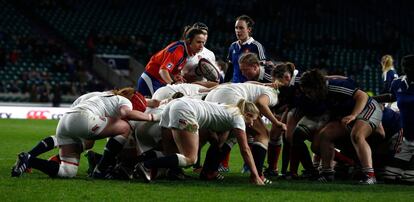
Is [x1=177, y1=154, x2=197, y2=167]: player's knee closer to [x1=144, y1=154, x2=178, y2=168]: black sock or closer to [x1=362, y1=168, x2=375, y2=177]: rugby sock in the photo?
[x1=144, y1=154, x2=178, y2=168]: black sock

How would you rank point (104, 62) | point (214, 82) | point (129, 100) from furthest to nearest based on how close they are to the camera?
1. point (104, 62)
2. point (214, 82)
3. point (129, 100)

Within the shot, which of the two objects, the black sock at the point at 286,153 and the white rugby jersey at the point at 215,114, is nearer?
the white rugby jersey at the point at 215,114

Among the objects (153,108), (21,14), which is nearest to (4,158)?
(153,108)

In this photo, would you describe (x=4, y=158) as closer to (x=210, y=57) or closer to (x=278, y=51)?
(x=210, y=57)

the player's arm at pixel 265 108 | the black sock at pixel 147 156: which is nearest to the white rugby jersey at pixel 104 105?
the black sock at pixel 147 156

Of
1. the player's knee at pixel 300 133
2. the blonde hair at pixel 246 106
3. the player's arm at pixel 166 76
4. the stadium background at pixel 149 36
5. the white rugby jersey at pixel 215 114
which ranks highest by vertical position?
the stadium background at pixel 149 36

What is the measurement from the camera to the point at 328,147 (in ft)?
27.4

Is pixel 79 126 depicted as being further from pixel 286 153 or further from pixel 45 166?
pixel 286 153

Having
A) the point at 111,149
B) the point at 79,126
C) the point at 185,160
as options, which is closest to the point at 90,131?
the point at 79,126

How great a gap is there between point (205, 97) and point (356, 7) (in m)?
28.3

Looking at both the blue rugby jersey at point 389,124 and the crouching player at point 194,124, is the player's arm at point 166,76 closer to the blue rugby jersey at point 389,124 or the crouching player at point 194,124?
the crouching player at point 194,124

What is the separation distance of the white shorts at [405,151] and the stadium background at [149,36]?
18593 mm

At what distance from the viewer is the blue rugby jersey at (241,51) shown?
1033cm

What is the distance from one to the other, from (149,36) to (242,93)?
75.8 ft
